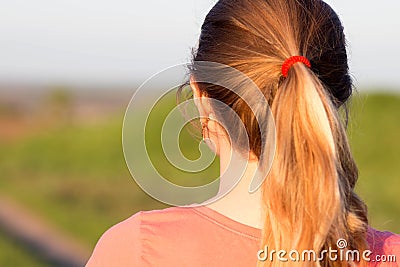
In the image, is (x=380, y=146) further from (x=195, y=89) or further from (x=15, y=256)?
(x=195, y=89)

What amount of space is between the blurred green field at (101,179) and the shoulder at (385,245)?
4.03 meters

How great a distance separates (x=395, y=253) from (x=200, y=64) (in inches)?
21.7

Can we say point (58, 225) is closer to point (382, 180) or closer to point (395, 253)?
point (382, 180)

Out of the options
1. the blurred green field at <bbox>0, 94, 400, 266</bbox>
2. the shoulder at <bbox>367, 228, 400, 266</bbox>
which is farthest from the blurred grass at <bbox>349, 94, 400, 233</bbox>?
the shoulder at <bbox>367, 228, 400, 266</bbox>

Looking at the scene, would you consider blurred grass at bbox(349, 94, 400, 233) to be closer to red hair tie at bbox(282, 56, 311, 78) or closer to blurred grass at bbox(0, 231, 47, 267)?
blurred grass at bbox(0, 231, 47, 267)

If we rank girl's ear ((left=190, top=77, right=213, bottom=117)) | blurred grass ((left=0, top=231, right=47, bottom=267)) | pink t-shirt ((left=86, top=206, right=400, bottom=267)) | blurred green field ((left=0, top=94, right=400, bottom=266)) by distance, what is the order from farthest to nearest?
blurred green field ((left=0, top=94, right=400, bottom=266))
blurred grass ((left=0, top=231, right=47, bottom=267))
girl's ear ((left=190, top=77, right=213, bottom=117))
pink t-shirt ((left=86, top=206, right=400, bottom=267))

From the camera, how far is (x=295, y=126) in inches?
67.0

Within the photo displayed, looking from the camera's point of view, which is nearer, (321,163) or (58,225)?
(321,163)

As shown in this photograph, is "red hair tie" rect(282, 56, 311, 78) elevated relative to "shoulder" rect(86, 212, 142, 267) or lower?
elevated

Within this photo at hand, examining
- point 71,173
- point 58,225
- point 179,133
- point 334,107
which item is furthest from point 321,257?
point 71,173

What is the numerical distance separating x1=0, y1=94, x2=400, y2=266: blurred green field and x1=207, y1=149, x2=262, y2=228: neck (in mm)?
4080

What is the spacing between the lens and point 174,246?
166cm

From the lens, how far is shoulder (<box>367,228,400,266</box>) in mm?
1746

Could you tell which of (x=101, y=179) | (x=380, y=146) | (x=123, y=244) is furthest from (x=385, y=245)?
(x=101, y=179)
